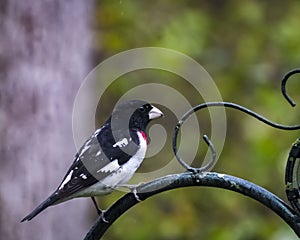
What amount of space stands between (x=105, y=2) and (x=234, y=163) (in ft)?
4.97

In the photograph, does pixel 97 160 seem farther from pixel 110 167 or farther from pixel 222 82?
pixel 222 82

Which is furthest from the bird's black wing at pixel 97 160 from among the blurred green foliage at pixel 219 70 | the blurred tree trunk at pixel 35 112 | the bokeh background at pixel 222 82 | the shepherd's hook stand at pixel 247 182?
the blurred green foliage at pixel 219 70

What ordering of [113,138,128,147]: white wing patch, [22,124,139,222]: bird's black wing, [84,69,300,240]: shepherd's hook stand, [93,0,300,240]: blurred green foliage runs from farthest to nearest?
[93,0,300,240]: blurred green foliage, [113,138,128,147]: white wing patch, [22,124,139,222]: bird's black wing, [84,69,300,240]: shepherd's hook stand

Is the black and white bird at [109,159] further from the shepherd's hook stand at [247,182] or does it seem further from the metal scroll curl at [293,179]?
the metal scroll curl at [293,179]

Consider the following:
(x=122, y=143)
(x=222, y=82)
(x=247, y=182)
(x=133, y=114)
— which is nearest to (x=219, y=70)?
(x=222, y=82)

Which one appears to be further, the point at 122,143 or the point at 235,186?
the point at 122,143

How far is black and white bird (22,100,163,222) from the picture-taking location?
223 centimetres

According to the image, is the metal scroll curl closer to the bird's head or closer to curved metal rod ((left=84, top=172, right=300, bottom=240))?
curved metal rod ((left=84, top=172, right=300, bottom=240))

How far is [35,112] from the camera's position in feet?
11.6

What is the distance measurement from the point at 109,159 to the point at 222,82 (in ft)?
10.3

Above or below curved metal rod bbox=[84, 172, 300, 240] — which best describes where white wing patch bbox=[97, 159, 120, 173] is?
above

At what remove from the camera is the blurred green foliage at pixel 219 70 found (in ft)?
16.1

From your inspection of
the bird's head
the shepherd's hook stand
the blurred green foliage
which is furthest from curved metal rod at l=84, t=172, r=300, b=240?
the blurred green foliage

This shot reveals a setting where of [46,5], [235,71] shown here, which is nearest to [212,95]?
[235,71]
